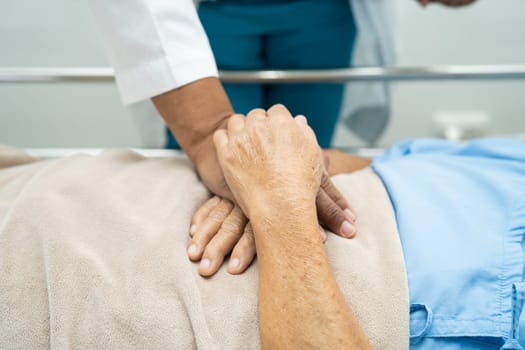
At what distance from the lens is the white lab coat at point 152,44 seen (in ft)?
2.12

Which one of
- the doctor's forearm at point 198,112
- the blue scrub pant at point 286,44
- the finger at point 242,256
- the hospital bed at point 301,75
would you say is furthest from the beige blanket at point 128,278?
the blue scrub pant at point 286,44

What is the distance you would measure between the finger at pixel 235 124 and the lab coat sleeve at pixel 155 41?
92mm

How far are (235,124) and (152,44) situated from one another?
7.2 inches

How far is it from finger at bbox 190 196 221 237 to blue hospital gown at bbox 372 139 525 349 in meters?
0.25

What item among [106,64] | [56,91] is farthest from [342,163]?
[56,91]

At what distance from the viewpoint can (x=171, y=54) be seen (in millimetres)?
661

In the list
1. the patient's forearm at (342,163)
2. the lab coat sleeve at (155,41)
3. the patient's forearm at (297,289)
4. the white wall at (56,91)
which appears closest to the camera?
the patient's forearm at (297,289)

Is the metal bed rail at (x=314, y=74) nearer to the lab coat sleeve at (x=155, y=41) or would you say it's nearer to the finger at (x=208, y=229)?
the lab coat sleeve at (x=155, y=41)

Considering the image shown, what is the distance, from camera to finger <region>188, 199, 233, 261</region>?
1.73ft

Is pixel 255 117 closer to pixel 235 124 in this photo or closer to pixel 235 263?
pixel 235 124

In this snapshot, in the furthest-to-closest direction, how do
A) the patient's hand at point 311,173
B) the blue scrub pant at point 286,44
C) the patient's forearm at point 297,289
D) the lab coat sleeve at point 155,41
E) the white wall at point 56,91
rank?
the white wall at point 56,91
the blue scrub pant at point 286,44
the lab coat sleeve at point 155,41
the patient's hand at point 311,173
the patient's forearm at point 297,289

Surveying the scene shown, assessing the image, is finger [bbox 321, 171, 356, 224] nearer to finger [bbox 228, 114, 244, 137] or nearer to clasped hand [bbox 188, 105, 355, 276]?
clasped hand [bbox 188, 105, 355, 276]

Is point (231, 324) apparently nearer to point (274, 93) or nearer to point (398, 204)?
point (398, 204)

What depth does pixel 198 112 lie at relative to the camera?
2.21 ft
